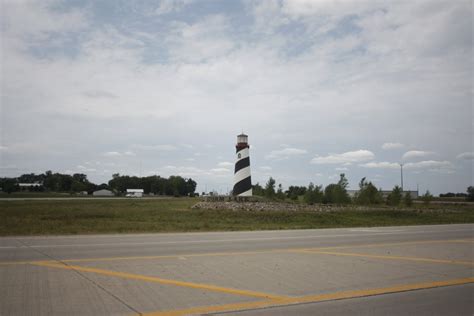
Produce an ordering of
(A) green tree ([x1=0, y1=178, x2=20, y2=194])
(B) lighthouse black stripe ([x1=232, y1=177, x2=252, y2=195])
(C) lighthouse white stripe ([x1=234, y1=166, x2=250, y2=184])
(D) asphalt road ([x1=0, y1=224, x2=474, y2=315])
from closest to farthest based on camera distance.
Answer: (D) asphalt road ([x1=0, y1=224, x2=474, y2=315])
(C) lighthouse white stripe ([x1=234, y1=166, x2=250, y2=184])
(B) lighthouse black stripe ([x1=232, y1=177, x2=252, y2=195])
(A) green tree ([x1=0, y1=178, x2=20, y2=194])

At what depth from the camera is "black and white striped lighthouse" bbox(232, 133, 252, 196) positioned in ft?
177

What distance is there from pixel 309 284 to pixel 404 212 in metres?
41.4

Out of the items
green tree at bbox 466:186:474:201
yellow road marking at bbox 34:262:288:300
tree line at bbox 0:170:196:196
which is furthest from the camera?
tree line at bbox 0:170:196:196

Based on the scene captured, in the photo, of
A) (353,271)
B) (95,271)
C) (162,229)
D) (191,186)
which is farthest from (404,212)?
(191,186)

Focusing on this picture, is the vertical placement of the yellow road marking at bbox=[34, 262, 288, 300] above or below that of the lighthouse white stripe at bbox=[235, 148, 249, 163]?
below

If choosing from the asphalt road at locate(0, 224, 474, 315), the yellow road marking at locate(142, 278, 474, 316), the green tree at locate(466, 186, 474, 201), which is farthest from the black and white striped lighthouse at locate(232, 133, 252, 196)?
the green tree at locate(466, 186, 474, 201)

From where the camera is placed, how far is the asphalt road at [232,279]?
7.17 meters

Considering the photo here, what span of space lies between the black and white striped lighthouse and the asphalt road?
38727 millimetres

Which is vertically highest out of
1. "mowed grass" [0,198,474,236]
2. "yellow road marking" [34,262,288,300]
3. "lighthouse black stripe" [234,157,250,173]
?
"lighthouse black stripe" [234,157,250,173]

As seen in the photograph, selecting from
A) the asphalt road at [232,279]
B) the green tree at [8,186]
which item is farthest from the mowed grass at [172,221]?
the green tree at [8,186]

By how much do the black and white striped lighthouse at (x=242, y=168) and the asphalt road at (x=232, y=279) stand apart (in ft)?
127

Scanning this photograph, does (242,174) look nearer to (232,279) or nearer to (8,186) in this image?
(232,279)

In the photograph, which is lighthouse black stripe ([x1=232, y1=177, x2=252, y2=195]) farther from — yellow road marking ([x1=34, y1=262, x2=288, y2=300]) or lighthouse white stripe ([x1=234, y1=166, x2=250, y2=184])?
yellow road marking ([x1=34, y1=262, x2=288, y2=300])

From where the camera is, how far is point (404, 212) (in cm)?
4672
